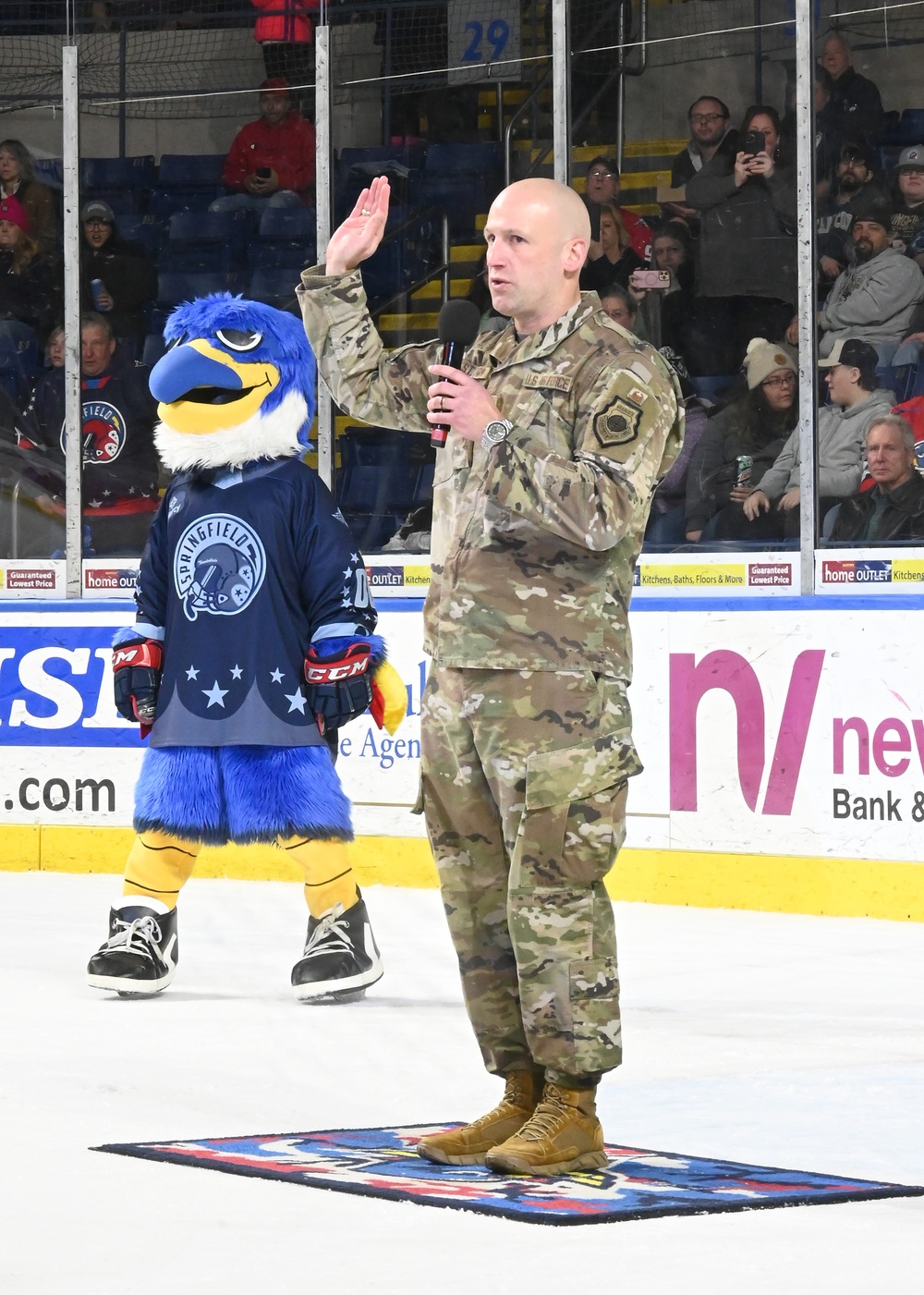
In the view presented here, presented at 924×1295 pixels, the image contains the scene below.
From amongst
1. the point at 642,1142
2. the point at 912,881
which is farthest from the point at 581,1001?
the point at 912,881

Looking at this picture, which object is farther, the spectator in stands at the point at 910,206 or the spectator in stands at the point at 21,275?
the spectator in stands at the point at 21,275

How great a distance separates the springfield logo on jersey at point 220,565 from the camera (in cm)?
617

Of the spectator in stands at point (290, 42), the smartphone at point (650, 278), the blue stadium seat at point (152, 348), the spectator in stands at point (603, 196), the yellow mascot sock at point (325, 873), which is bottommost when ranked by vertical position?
the yellow mascot sock at point (325, 873)

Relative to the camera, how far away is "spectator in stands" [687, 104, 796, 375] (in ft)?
30.2

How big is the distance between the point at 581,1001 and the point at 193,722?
8.43ft

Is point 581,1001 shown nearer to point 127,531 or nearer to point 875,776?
point 875,776

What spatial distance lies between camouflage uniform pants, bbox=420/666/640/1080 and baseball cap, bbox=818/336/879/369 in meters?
5.35

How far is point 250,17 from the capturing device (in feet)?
34.7

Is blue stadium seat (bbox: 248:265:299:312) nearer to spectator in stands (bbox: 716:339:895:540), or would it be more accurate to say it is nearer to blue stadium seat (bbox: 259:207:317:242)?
blue stadium seat (bbox: 259:207:317:242)

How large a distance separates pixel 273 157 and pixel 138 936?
504 cm

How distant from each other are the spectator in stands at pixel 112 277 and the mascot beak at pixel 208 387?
4.32 metres

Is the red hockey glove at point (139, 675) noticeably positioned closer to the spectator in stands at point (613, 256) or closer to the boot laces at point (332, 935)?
the boot laces at point (332, 935)

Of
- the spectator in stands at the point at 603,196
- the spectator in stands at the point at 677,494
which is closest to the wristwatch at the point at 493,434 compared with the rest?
the spectator in stands at the point at 677,494

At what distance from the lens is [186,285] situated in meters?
10.7
